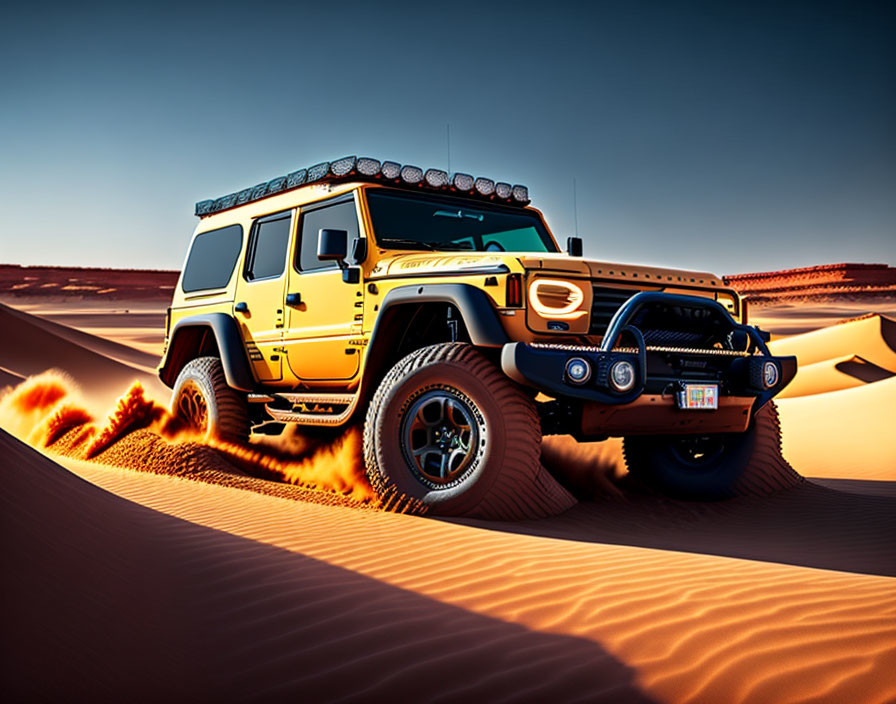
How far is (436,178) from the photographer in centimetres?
671

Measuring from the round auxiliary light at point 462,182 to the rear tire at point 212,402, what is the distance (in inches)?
117

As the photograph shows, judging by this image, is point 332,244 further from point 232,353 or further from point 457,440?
point 232,353

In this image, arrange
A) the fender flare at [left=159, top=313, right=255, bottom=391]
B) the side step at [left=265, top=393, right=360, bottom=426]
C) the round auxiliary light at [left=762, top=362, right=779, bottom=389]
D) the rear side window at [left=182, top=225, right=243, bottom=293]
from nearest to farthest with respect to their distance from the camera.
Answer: the round auxiliary light at [left=762, top=362, right=779, bottom=389], the side step at [left=265, top=393, right=360, bottom=426], the fender flare at [left=159, top=313, right=255, bottom=391], the rear side window at [left=182, top=225, right=243, bottom=293]

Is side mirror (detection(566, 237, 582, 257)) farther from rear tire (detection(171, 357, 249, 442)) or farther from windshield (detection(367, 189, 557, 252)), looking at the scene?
rear tire (detection(171, 357, 249, 442))

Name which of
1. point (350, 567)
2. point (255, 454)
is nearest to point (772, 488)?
point (350, 567)

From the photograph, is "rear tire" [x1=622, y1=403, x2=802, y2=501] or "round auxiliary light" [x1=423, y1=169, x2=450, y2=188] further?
"round auxiliary light" [x1=423, y1=169, x2=450, y2=188]

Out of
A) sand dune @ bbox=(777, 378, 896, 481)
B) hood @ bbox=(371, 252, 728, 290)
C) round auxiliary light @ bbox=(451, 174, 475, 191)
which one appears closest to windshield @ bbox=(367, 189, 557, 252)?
round auxiliary light @ bbox=(451, 174, 475, 191)

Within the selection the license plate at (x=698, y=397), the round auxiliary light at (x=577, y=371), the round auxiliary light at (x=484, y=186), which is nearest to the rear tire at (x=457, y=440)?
the round auxiliary light at (x=577, y=371)

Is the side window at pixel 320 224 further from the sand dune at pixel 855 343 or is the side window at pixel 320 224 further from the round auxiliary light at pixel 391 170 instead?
the sand dune at pixel 855 343

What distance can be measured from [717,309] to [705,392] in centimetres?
66

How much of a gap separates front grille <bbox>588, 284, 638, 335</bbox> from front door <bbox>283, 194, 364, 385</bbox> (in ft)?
6.17

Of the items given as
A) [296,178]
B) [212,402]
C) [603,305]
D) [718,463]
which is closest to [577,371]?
[603,305]

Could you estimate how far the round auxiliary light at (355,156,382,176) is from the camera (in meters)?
6.52

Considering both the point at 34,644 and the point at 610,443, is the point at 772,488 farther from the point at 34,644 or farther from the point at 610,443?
the point at 34,644
